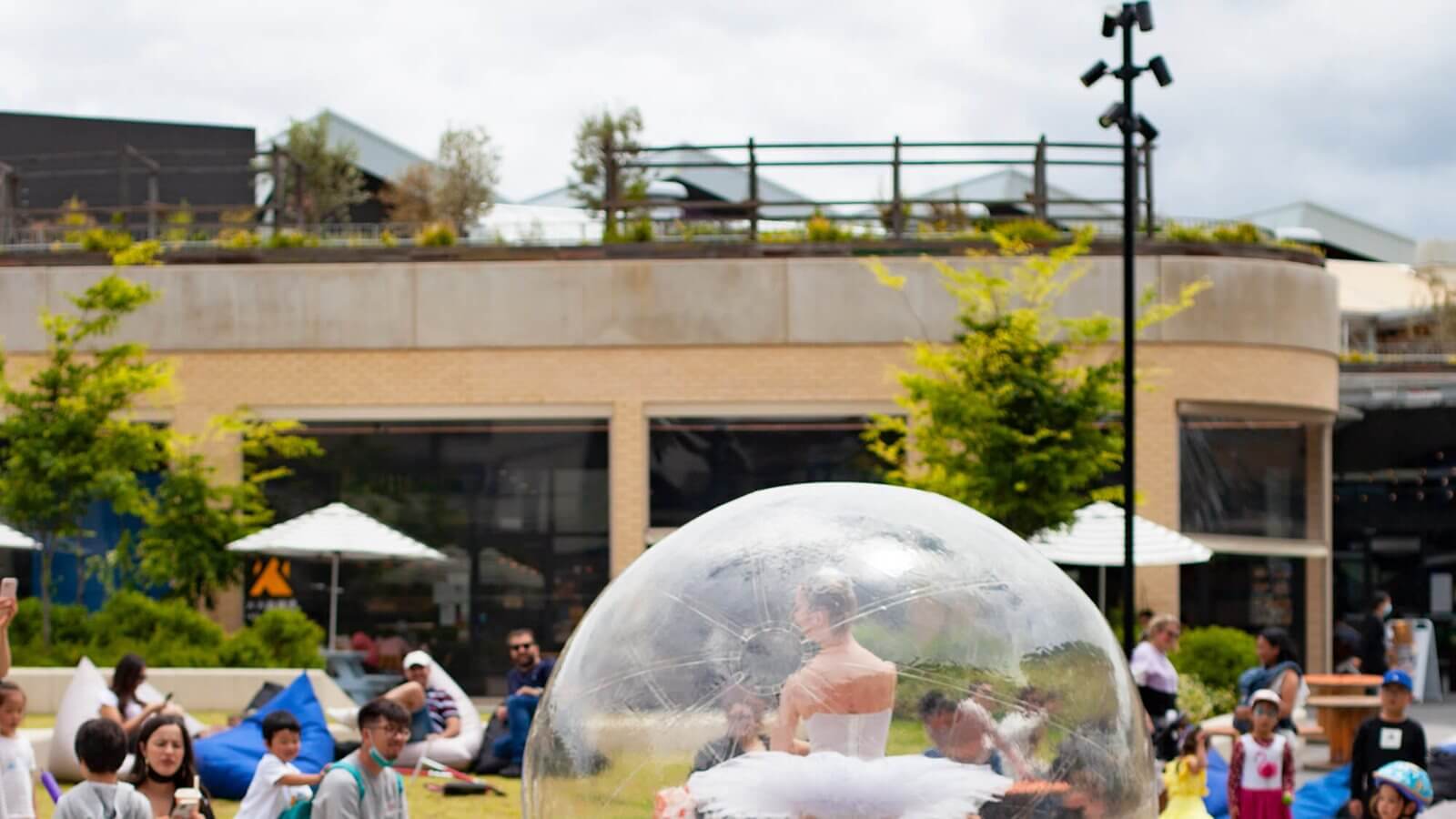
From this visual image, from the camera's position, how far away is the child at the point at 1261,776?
1156 cm

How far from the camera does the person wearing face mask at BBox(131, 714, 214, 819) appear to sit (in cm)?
836

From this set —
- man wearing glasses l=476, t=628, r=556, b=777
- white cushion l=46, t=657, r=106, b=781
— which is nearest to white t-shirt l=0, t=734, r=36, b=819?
white cushion l=46, t=657, r=106, b=781

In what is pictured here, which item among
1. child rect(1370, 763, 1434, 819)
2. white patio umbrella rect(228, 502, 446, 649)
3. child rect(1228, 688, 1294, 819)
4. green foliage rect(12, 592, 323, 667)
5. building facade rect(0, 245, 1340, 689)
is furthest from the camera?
building facade rect(0, 245, 1340, 689)

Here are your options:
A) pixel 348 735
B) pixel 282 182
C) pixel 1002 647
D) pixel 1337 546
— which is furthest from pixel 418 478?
pixel 1002 647

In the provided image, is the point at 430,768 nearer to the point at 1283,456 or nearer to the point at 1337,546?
the point at 1283,456

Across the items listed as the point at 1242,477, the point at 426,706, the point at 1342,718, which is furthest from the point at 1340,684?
the point at 426,706

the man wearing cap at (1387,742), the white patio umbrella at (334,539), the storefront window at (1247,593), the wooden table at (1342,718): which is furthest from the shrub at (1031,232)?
the man wearing cap at (1387,742)

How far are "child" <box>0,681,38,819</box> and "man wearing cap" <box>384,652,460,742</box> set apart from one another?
21.5 feet

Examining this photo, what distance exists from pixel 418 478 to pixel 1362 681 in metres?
12.8

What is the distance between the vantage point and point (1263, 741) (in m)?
11.7

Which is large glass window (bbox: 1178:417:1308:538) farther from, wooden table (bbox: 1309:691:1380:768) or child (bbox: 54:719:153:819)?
child (bbox: 54:719:153:819)

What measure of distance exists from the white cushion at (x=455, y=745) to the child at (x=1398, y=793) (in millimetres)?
8283

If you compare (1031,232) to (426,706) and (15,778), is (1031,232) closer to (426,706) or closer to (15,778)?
(426,706)

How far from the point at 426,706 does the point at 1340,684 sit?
1071 cm
